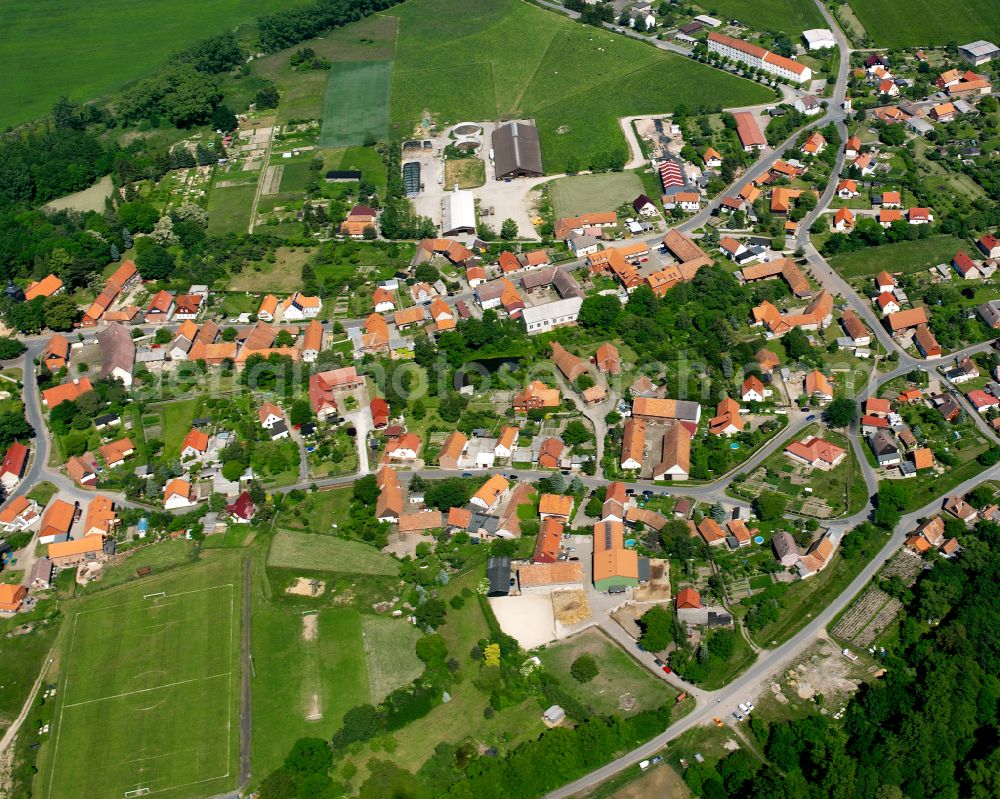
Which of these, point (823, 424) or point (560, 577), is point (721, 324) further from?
point (560, 577)

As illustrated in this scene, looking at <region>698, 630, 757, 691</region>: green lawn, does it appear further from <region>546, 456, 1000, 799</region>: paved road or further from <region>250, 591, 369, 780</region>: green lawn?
<region>250, 591, 369, 780</region>: green lawn

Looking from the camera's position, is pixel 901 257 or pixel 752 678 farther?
pixel 901 257

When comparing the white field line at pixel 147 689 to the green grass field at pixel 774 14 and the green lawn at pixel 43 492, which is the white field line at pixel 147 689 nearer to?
the green lawn at pixel 43 492

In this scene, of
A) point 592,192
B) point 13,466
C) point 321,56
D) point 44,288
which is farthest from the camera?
point 321,56

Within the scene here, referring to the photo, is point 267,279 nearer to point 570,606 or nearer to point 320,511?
point 320,511

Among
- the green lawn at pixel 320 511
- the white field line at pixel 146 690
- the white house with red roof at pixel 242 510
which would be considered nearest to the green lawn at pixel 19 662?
the white field line at pixel 146 690

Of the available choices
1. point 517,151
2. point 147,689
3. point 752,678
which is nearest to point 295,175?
point 517,151
